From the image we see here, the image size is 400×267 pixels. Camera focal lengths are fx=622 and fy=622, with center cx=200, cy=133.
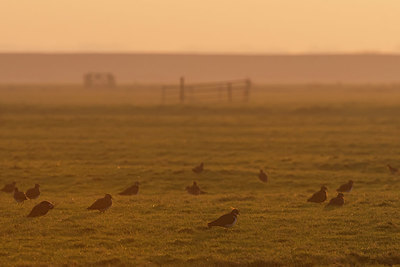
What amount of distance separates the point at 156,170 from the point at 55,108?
34107 mm

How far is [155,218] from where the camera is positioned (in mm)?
16016

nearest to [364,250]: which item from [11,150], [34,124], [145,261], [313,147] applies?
Result: [145,261]

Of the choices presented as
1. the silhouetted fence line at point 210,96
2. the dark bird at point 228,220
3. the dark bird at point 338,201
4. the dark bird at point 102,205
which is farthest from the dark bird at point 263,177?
the silhouetted fence line at point 210,96

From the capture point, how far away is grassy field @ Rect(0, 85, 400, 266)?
13.2 meters

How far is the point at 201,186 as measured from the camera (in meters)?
23.2

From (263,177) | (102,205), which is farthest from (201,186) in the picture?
A: (102,205)

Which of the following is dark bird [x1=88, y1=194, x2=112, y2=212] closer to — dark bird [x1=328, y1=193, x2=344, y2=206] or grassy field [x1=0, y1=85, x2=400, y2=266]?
grassy field [x1=0, y1=85, x2=400, y2=266]

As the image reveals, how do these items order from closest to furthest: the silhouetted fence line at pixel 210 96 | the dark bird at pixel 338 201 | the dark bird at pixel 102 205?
1. the dark bird at pixel 102 205
2. the dark bird at pixel 338 201
3. the silhouetted fence line at pixel 210 96

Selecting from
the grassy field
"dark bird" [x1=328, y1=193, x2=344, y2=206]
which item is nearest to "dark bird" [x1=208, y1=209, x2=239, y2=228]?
the grassy field

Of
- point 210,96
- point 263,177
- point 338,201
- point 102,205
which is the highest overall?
point 102,205

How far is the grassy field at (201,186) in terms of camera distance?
43.2ft

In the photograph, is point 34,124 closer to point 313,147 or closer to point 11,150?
point 11,150

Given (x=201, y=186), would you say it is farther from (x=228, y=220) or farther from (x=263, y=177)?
(x=228, y=220)

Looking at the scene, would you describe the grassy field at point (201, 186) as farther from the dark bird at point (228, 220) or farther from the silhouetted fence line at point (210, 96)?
the silhouetted fence line at point (210, 96)
